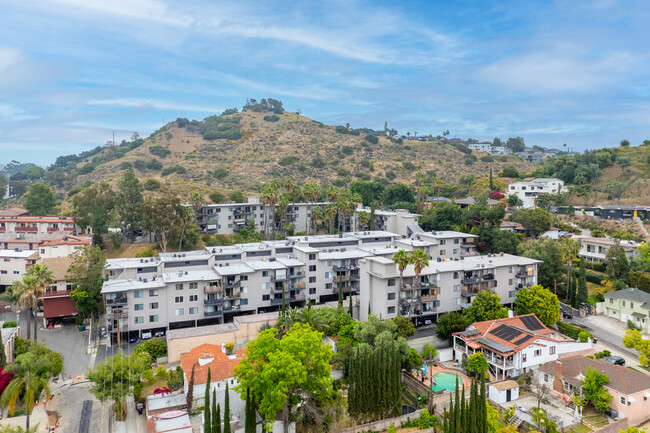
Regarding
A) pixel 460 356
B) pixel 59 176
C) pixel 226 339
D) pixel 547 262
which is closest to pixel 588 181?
pixel 547 262

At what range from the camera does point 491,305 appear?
53.1 metres

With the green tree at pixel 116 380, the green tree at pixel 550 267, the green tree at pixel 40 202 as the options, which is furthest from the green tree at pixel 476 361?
the green tree at pixel 40 202

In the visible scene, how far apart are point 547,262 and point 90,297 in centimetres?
6539

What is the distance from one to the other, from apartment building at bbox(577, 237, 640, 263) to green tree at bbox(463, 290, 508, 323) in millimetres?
32868

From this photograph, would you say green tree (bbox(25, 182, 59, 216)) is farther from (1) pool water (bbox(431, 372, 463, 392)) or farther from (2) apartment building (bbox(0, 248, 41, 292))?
(1) pool water (bbox(431, 372, 463, 392))

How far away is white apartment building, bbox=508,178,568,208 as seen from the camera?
4480 inches

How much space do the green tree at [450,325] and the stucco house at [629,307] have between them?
24494mm

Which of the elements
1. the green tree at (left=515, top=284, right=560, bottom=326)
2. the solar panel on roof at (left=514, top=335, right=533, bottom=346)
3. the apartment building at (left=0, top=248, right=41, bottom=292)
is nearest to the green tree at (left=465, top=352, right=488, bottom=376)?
the solar panel on roof at (left=514, top=335, right=533, bottom=346)

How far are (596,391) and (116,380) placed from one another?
142ft

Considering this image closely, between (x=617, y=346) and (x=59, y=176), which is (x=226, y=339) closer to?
(x=617, y=346)

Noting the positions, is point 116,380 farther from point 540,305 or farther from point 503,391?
point 540,305

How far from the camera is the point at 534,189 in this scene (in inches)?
4633

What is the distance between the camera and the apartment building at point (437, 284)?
177 ft

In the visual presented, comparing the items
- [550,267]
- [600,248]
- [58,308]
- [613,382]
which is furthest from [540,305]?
[58,308]
